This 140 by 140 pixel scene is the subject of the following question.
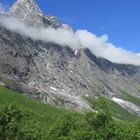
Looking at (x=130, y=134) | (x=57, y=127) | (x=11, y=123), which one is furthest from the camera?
(x=57, y=127)

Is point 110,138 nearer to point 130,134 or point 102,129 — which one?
point 102,129

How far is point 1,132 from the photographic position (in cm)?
7794

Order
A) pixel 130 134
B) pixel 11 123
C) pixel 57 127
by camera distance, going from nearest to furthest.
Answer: pixel 11 123, pixel 130 134, pixel 57 127

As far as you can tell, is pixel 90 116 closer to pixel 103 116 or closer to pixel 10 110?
pixel 103 116

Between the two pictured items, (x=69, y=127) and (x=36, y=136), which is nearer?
(x=36, y=136)

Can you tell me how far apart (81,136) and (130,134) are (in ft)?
44.0

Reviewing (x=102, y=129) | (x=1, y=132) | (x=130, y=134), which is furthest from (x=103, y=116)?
(x=1, y=132)

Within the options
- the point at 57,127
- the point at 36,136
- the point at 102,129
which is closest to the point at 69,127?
the point at 57,127

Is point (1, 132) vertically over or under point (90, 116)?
under

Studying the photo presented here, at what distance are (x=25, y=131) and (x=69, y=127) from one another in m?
18.6

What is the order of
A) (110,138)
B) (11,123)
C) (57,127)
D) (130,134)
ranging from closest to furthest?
(11,123), (110,138), (130,134), (57,127)

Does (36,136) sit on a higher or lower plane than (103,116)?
lower

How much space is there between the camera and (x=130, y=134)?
92188 millimetres

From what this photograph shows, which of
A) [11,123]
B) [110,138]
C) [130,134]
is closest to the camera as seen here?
[11,123]
